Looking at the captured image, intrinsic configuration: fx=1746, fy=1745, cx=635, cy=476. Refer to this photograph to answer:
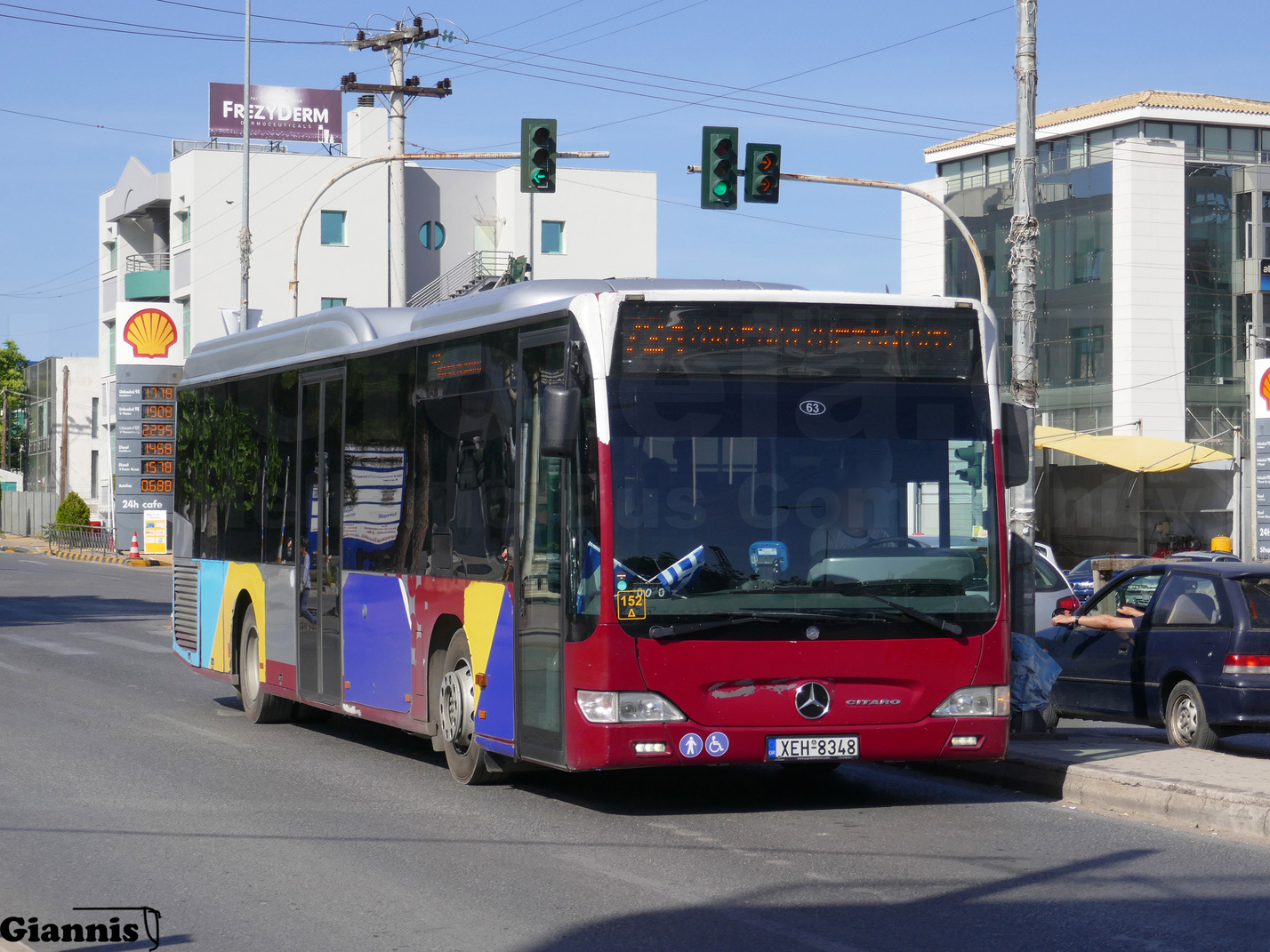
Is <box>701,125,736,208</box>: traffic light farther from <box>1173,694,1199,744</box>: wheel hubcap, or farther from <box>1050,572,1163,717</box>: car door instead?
<box>1173,694,1199,744</box>: wheel hubcap

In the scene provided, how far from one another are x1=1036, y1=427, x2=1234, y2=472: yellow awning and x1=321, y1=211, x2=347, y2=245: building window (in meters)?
31.5

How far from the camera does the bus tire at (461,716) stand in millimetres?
10539

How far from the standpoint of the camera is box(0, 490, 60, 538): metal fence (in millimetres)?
85062

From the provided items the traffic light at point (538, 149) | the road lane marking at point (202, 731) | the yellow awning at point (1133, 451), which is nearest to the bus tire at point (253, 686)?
the road lane marking at point (202, 731)

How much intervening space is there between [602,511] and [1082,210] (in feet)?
143

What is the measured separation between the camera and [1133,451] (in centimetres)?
4069

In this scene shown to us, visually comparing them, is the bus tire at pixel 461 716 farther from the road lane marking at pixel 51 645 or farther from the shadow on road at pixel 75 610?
the shadow on road at pixel 75 610

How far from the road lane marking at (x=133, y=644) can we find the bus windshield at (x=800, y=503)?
1386 cm

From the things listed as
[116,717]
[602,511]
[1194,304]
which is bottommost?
[116,717]

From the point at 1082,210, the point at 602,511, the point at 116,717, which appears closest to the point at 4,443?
the point at 1082,210

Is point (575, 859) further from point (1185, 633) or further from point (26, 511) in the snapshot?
point (26, 511)

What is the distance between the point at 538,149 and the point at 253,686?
8627mm

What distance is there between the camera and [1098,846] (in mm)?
8617

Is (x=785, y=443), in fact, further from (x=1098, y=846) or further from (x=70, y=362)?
(x=70, y=362)
